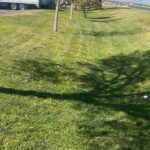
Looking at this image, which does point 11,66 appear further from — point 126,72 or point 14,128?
point 126,72

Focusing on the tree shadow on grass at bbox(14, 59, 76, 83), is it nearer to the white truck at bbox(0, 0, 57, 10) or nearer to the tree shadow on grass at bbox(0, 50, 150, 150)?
the tree shadow on grass at bbox(0, 50, 150, 150)

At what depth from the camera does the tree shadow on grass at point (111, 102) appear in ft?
20.0

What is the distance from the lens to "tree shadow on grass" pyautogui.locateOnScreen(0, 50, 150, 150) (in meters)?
6.10


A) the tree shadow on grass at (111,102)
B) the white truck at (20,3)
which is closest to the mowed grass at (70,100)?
the tree shadow on grass at (111,102)

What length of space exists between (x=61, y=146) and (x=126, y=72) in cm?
767

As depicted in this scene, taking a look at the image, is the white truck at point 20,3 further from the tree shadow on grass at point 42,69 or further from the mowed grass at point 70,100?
the tree shadow on grass at point 42,69

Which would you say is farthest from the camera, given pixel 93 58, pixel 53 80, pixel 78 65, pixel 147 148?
pixel 93 58

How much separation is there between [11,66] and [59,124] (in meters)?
4.86

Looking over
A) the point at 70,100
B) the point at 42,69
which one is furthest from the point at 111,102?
the point at 42,69

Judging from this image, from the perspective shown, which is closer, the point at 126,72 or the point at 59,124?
the point at 59,124

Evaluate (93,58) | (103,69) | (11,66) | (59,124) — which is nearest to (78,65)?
(103,69)

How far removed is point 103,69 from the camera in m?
12.3

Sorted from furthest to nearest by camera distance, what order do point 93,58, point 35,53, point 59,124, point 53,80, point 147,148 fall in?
point 93,58 < point 35,53 < point 53,80 < point 59,124 < point 147,148

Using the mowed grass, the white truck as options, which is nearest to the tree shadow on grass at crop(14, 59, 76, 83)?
the mowed grass
